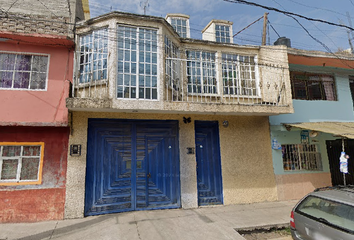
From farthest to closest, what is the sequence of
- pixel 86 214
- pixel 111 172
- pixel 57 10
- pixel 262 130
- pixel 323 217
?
pixel 262 130, pixel 57 10, pixel 111 172, pixel 86 214, pixel 323 217

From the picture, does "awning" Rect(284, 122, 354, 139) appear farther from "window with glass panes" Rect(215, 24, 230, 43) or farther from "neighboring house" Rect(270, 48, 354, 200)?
"window with glass panes" Rect(215, 24, 230, 43)

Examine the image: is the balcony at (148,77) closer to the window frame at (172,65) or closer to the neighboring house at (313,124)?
the window frame at (172,65)

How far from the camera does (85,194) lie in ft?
19.4

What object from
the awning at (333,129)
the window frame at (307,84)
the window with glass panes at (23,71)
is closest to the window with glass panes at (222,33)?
the window frame at (307,84)

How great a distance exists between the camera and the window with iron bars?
7871mm

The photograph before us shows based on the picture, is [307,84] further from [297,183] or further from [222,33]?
[222,33]

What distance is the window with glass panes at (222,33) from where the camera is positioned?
393 inches

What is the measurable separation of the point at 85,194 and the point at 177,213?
2814 mm

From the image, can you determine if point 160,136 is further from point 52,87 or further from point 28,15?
point 28,15

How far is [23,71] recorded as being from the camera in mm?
5969

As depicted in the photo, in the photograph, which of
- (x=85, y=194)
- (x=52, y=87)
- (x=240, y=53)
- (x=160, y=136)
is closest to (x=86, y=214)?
(x=85, y=194)

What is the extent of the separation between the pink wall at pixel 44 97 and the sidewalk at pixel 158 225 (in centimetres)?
273

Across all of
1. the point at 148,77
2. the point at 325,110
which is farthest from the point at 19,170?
the point at 325,110

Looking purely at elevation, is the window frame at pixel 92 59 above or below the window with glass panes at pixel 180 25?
below
